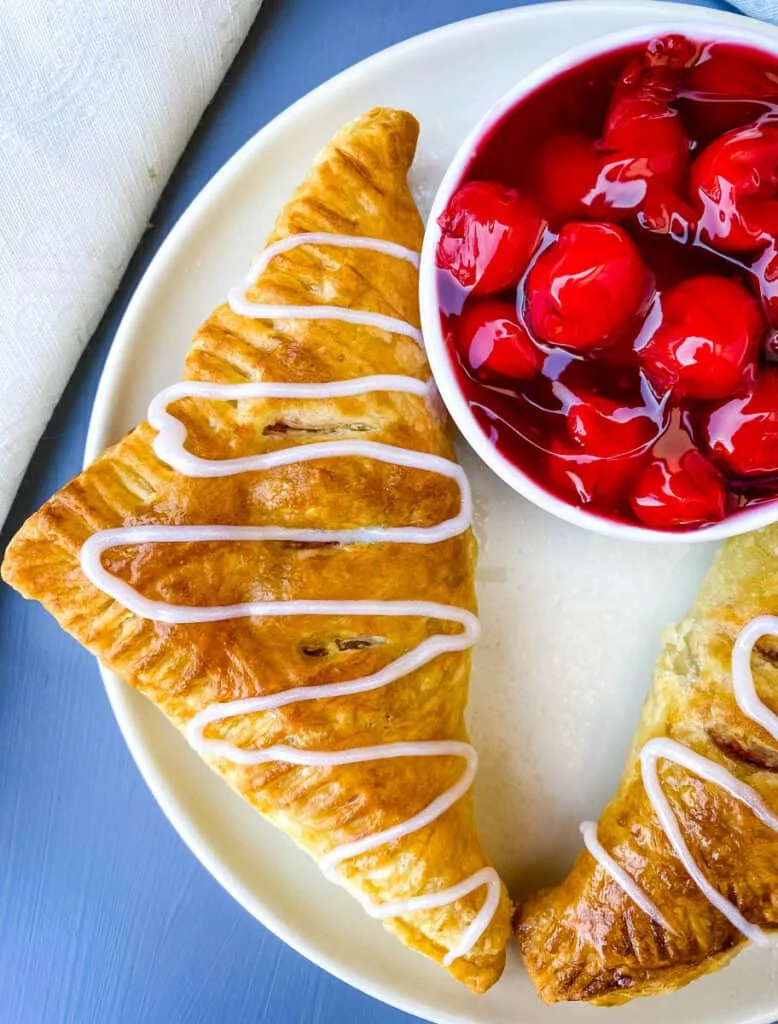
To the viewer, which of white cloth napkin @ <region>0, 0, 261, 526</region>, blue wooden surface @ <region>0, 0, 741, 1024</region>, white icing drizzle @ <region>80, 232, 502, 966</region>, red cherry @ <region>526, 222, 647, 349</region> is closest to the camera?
red cherry @ <region>526, 222, 647, 349</region>

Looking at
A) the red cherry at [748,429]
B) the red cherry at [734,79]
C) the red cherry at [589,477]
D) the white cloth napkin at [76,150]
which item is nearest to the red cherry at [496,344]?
the red cherry at [589,477]

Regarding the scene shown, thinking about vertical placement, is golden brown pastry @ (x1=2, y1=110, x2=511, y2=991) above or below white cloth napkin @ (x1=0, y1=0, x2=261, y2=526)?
below

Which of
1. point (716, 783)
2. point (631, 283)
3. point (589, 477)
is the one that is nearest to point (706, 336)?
point (631, 283)

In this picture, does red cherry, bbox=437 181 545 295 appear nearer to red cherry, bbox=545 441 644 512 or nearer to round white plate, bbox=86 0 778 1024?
red cherry, bbox=545 441 644 512

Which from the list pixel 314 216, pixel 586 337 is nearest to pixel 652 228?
pixel 586 337

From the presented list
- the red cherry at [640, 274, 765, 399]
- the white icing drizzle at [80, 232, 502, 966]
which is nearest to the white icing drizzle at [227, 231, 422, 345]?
the white icing drizzle at [80, 232, 502, 966]

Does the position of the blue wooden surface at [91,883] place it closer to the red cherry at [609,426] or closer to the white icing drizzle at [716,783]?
the white icing drizzle at [716,783]

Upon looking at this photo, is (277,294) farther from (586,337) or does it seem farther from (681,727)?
(681,727)
